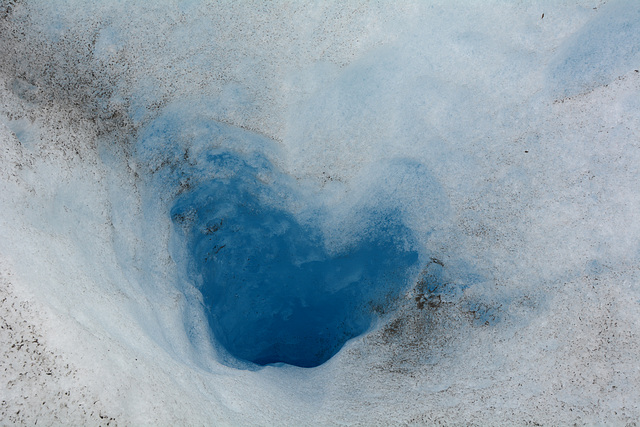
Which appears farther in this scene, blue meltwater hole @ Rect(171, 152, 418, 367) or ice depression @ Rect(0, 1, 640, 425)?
blue meltwater hole @ Rect(171, 152, 418, 367)

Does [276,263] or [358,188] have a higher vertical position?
[358,188]

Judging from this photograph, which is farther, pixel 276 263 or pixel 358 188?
pixel 276 263

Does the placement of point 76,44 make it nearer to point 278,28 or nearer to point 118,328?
point 278,28

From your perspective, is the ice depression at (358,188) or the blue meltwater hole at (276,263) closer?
the ice depression at (358,188)
